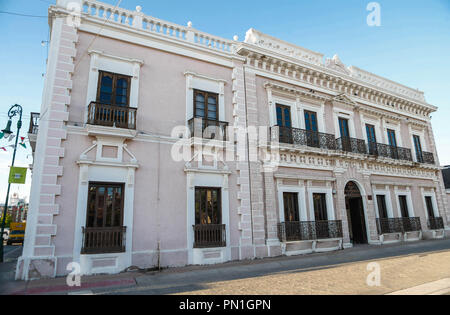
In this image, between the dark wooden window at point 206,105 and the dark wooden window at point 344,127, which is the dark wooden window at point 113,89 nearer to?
the dark wooden window at point 206,105

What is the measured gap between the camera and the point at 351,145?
15430mm

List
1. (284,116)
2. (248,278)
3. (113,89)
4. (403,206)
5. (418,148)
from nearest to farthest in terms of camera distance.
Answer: (248,278), (113,89), (284,116), (403,206), (418,148)

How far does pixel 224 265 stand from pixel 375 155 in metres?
11.1

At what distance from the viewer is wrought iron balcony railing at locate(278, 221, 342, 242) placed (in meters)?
12.1

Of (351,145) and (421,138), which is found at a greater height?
(421,138)

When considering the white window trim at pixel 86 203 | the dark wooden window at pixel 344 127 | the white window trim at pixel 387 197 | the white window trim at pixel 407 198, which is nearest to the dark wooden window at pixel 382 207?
the white window trim at pixel 387 197

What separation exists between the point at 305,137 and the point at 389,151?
22.8 ft

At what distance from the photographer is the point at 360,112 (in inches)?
665

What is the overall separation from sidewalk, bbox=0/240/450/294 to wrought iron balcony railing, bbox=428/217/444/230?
7833mm

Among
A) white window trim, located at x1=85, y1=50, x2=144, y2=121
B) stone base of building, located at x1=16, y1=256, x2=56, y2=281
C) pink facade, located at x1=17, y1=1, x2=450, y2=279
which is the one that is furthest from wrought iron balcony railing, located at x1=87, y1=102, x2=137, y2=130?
stone base of building, located at x1=16, y1=256, x2=56, y2=281

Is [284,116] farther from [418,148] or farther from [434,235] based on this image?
[434,235]

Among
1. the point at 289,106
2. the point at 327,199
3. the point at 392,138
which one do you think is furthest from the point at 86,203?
the point at 392,138

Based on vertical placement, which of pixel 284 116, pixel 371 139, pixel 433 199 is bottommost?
pixel 433 199

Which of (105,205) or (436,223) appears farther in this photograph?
(436,223)
